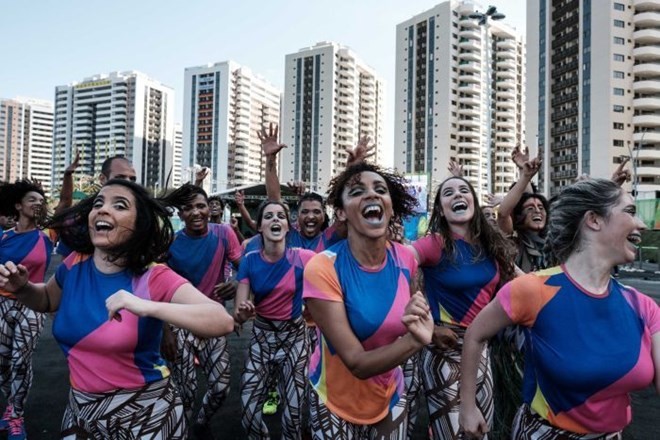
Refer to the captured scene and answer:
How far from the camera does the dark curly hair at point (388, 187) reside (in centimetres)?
313

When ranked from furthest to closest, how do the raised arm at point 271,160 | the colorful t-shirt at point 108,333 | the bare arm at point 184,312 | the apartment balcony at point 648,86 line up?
1. the apartment balcony at point 648,86
2. the raised arm at point 271,160
3. the colorful t-shirt at point 108,333
4. the bare arm at point 184,312

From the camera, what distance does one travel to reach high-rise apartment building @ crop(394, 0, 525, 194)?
93.3 m

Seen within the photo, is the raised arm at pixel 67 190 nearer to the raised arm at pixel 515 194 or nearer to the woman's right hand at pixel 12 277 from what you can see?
the woman's right hand at pixel 12 277

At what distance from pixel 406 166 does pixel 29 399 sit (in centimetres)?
9406

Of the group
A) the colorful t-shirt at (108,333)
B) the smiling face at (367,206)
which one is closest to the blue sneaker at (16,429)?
the colorful t-shirt at (108,333)

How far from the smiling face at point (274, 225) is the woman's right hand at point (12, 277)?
245cm

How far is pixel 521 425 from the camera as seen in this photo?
8.21 feet

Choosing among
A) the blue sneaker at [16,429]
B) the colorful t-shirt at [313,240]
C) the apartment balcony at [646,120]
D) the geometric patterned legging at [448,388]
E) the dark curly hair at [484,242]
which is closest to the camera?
the geometric patterned legging at [448,388]

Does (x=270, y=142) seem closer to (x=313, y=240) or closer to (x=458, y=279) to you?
(x=313, y=240)

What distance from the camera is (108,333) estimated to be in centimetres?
239

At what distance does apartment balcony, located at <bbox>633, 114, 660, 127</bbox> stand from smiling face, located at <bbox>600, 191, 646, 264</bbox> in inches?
2802

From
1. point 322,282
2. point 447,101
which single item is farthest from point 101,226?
point 447,101

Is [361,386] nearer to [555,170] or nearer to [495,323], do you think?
[495,323]

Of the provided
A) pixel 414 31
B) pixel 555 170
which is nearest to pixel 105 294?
pixel 555 170
